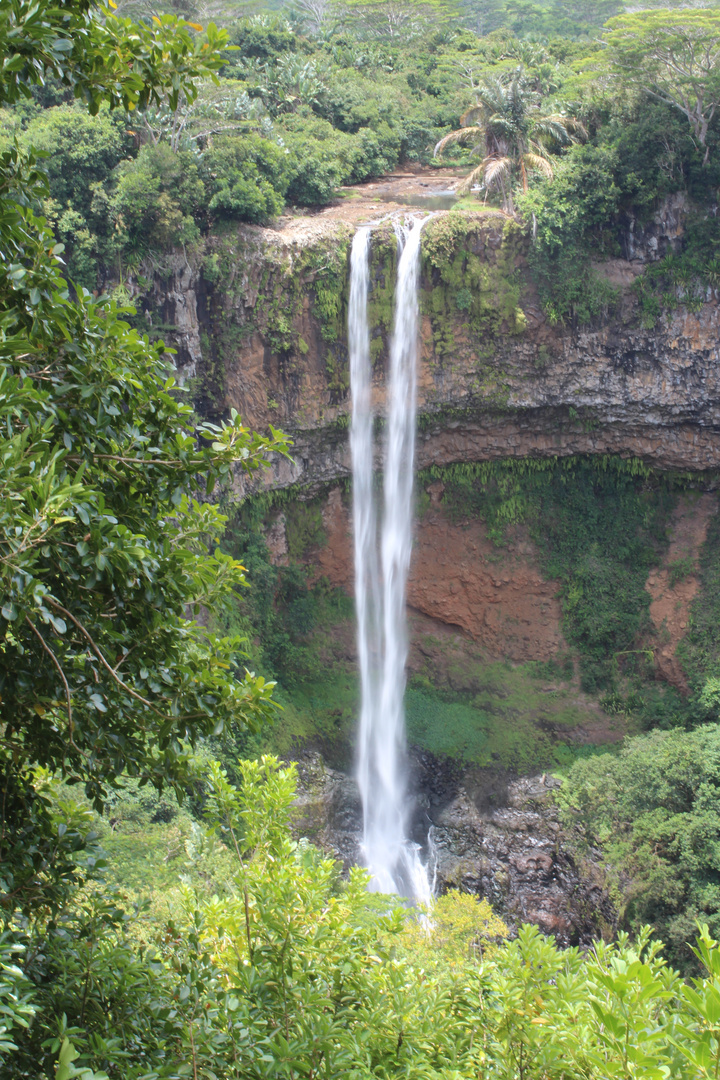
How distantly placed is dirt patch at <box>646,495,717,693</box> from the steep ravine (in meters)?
0.04

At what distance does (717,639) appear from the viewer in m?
A: 17.7

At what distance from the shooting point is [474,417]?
728 inches

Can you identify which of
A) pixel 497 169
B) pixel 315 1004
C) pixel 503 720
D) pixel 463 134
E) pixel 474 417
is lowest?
pixel 503 720

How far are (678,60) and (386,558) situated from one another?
1206 cm

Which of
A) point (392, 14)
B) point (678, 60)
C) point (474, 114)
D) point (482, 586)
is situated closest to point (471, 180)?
point (474, 114)

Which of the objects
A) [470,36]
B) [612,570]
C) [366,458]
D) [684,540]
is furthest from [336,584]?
[470,36]

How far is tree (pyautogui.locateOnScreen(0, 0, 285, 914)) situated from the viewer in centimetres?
331

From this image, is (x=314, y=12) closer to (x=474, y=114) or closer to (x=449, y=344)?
(x=474, y=114)

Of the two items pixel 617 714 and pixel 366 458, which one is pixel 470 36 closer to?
pixel 366 458

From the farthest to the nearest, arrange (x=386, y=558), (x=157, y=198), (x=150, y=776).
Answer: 1. (x=386, y=558)
2. (x=157, y=198)
3. (x=150, y=776)

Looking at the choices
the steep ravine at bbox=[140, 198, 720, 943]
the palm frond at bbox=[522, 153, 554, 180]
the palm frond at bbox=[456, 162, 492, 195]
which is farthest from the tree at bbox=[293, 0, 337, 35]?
the steep ravine at bbox=[140, 198, 720, 943]

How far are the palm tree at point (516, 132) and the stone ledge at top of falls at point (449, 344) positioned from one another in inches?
41.7

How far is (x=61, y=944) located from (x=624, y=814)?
39.8 feet

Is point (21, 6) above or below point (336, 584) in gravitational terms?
above
